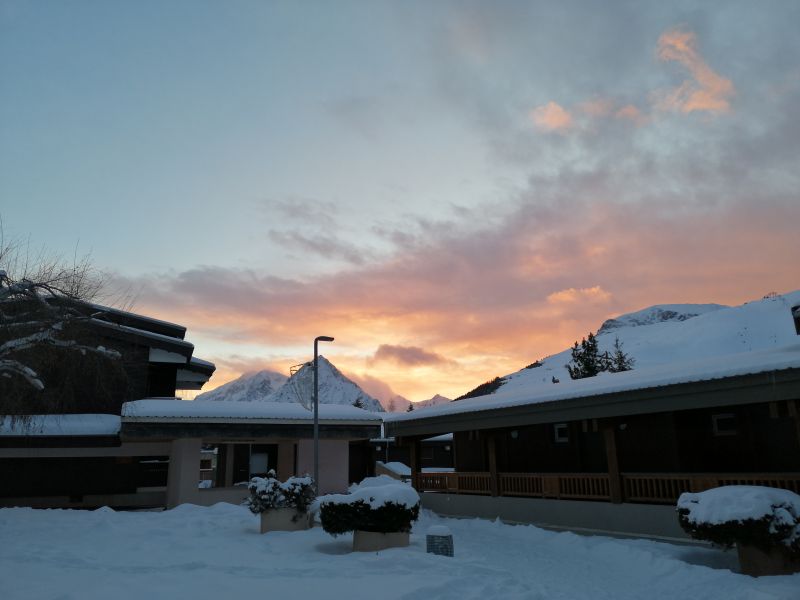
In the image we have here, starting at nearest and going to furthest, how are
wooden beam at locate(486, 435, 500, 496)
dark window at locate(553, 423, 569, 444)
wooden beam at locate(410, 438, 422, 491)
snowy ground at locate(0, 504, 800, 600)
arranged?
snowy ground at locate(0, 504, 800, 600) < wooden beam at locate(486, 435, 500, 496) < dark window at locate(553, 423, 569, 444) < wooden beam at locate(410, 438, 422, 491)

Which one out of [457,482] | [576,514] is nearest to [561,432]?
[457,482]

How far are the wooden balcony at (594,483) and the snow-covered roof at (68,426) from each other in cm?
1282

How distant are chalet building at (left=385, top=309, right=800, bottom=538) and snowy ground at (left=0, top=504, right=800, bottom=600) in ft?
5.23

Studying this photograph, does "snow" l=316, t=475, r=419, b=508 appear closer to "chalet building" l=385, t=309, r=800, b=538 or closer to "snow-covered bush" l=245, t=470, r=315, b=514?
"snow-covered bush" l=245, t=470, r=315, b=514

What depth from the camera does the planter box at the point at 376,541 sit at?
45.7ft

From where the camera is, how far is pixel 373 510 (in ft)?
45.2

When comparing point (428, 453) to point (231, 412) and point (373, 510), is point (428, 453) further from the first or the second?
point (373, 510)

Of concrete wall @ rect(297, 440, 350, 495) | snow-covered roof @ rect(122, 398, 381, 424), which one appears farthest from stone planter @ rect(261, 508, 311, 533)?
concrete wall @ rect(297, 440, 350, 495)

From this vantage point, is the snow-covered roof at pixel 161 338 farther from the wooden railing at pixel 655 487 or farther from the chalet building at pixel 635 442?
the wooden railing at pixel 655 487

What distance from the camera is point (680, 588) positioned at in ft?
35.9

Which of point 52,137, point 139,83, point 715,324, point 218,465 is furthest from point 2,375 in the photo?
point 715,324

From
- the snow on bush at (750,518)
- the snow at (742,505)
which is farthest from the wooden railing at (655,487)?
the snow on bush at (750,518)

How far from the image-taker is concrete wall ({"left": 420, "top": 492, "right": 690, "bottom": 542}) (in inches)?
610

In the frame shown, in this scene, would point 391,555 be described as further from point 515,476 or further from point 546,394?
point 515,476
